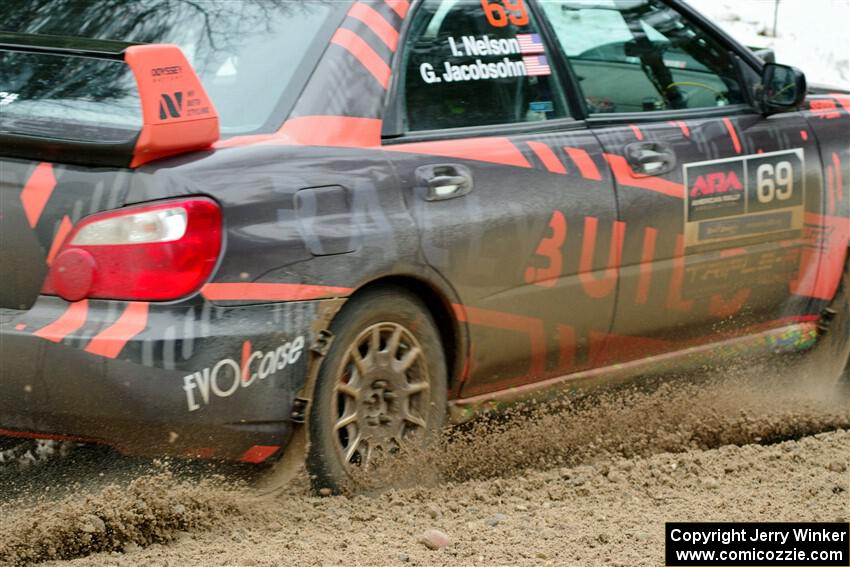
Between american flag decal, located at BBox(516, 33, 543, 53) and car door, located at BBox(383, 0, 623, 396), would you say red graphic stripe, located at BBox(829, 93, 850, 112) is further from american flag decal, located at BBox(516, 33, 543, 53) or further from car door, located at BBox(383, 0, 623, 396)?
american flag decal, located at BBox(516, 33, 543, 53)

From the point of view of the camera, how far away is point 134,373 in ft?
11.6

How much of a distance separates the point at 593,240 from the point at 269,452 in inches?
57.6

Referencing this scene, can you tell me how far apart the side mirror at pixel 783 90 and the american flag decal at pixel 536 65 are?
1098mm

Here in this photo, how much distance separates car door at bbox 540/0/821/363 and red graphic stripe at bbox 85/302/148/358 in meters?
1.90

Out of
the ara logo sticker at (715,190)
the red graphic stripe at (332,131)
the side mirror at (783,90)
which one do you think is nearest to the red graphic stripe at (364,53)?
the red graphic stripe at (332,131)

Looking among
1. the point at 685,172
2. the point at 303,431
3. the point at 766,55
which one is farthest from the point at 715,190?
the point at 303,431

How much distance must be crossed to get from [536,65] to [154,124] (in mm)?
1684

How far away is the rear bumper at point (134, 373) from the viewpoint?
11.6ft

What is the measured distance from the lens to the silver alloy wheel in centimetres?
402

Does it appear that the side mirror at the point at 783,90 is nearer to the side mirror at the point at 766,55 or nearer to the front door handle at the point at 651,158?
the side mirror at the point at 766,55

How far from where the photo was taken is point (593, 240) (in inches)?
185

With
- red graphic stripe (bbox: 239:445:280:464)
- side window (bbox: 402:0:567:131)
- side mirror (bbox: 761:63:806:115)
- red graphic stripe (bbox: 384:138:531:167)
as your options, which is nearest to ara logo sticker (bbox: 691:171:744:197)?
side mirror (bbox: 761:63:806:115)

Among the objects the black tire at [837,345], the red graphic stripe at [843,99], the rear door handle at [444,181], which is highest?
the rear door handle at [444,181]

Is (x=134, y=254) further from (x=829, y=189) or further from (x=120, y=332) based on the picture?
(x=829, y=189)
